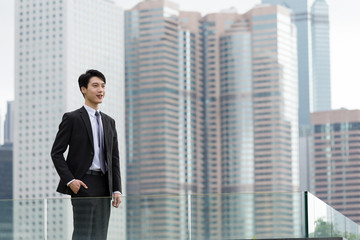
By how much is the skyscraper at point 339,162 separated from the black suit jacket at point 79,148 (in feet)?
433

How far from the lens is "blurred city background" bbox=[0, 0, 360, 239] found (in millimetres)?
125812

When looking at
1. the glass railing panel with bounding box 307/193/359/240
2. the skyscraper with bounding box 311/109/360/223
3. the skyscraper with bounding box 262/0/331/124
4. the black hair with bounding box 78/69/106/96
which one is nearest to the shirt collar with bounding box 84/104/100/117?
the black hair with bounding box 78/69/106/96

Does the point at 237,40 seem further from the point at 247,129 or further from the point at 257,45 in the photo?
the point at 247,129

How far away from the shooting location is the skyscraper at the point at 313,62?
18200cm

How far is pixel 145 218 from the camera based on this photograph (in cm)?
672

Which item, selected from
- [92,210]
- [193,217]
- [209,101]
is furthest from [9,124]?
[92,210]

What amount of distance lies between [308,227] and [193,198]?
87cm

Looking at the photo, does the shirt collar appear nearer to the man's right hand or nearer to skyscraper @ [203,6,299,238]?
the man's right hand

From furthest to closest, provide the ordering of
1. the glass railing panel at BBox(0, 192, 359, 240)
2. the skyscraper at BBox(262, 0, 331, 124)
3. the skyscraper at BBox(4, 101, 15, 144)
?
1. the skyscraper at BBox(262, 0, 331, 124)
2. the skyscraper at BBox(4, 101, 15, 144)
3. the glass railing panel at BBox(0, 192, 359, 240)

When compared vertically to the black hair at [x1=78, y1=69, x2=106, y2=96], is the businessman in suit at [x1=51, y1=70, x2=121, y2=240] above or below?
below

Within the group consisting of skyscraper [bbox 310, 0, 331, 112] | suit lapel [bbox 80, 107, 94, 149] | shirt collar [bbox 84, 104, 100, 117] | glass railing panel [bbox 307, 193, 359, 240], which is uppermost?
skyscraper [bbox 310, 0, 331, 112]

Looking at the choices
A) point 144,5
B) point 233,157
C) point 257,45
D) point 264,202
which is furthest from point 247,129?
point 264,202

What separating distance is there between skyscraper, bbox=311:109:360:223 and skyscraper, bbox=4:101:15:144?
46.7 meters

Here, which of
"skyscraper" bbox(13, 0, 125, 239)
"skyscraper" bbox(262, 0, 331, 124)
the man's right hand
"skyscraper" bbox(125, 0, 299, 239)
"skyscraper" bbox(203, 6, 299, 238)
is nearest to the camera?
the man's right hand
